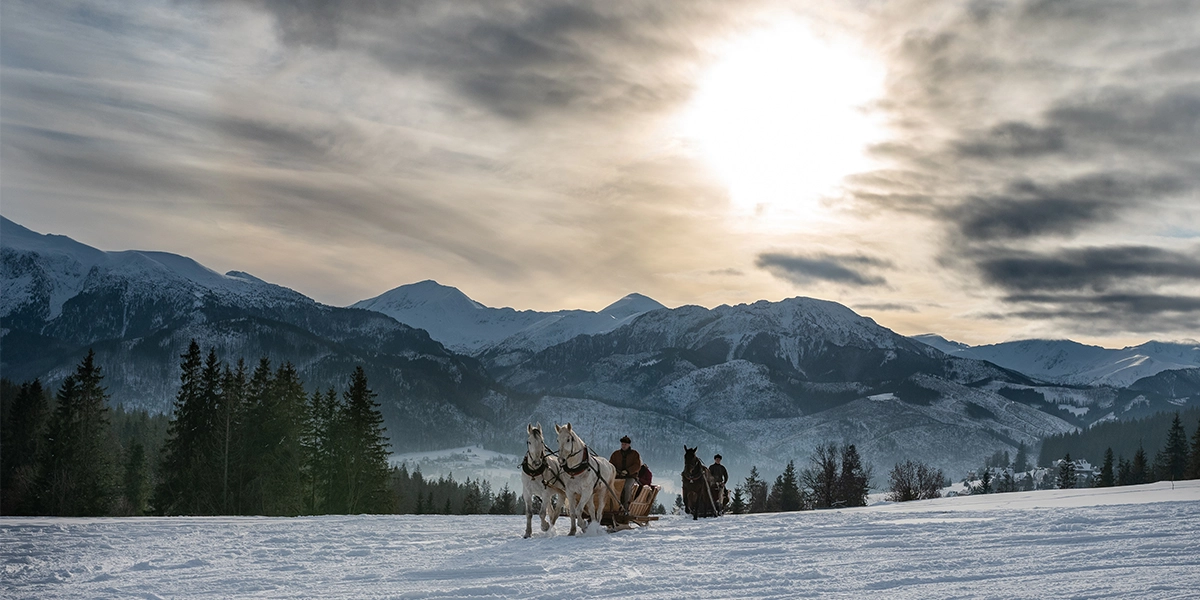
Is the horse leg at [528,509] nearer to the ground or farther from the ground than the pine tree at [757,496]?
farther from the ground

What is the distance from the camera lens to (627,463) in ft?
74.9

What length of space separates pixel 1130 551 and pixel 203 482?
1923 inches

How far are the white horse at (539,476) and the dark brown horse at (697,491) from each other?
24.5ft

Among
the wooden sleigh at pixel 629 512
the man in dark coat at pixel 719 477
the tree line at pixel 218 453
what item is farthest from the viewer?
the tree line at pixel 218 453

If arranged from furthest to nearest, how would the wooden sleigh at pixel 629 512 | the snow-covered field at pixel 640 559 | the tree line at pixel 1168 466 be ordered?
the tree line at pixel 1168 466 < the wooden sleigh at pixel 629 512 < the snow-covered field at pixel 640 559

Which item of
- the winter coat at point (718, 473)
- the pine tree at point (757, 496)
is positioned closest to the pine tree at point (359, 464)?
the winter coat at point (718, 473)

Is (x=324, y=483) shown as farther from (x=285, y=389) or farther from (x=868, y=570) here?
(x=868, y=570)

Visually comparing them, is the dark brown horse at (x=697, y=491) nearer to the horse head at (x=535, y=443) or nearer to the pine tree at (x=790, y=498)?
the horse head at (x=535, y=443)

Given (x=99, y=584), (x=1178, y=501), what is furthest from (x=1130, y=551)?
(x=99, y=584)

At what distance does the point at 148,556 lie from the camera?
44.6 feet

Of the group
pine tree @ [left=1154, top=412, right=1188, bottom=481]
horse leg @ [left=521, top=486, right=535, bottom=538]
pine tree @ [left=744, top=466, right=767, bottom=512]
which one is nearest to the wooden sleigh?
horse leg @ [left=521, top=486, right=535, bottom=538]

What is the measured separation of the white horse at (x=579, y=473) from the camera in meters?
19.0

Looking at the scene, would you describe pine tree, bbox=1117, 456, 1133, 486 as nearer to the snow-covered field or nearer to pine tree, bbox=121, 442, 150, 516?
the snow-covered field

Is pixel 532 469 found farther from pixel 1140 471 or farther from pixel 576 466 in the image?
pixel 1140 471
